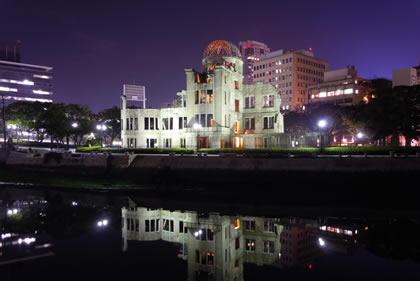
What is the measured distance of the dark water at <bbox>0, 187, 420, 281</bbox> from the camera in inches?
630

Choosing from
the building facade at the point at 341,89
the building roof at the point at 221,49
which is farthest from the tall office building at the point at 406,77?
the building roof at the point at 221,49

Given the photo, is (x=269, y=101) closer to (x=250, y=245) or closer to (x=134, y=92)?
(x=250, y=245)

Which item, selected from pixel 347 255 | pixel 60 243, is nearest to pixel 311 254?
pixel 347 255

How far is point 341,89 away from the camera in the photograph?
122 m

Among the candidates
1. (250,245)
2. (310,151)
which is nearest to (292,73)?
(310,151)

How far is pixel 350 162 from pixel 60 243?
29800 mm

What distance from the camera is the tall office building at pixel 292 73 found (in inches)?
5797

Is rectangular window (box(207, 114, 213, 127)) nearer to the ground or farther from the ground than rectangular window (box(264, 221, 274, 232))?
farther from the ground

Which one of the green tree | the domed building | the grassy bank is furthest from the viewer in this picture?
the green tree

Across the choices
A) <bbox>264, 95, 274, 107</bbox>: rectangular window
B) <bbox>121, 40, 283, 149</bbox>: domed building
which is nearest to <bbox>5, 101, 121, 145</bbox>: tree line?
<bbox>121, 40, 283, 149</bbox>: domed building

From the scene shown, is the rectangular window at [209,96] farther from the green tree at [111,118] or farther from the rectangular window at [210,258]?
the rectangular window at [210,258]

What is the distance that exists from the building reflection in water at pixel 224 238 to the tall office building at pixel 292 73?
125502mm

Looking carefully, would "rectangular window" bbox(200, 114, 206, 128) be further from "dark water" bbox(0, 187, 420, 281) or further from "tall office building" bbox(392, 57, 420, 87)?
"tall office building" bbox(392, 57, 420, 87)

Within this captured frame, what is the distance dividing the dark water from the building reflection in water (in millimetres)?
72
